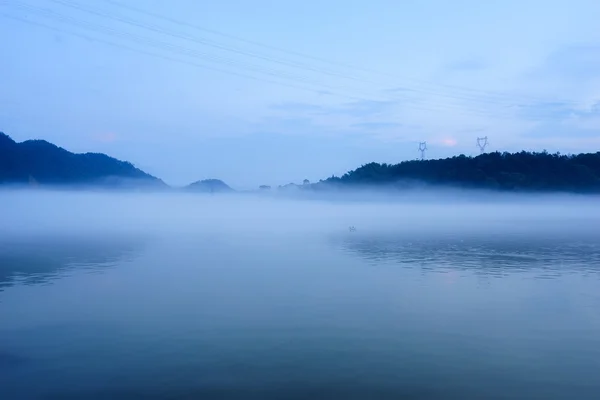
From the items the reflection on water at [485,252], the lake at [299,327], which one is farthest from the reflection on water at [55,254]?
the reflection on water at [485,252]

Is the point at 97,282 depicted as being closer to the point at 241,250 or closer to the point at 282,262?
the point at 282,262

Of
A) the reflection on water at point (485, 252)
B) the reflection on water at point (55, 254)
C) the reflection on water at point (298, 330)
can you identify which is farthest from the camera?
the reflection on water at point (485, 252)

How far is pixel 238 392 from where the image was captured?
12.9 m

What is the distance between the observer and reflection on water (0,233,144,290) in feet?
94.4

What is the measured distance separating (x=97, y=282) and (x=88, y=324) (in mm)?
8515

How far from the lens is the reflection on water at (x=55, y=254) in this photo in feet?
94.4

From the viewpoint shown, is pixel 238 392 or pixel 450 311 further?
pixel 450 311

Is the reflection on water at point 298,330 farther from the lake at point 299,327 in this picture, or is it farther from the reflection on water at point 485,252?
the reflection on water at point 485,252

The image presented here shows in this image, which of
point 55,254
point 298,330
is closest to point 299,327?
point 298,330

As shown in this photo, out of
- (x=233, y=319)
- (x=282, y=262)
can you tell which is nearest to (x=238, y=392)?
(x=233, y=319)

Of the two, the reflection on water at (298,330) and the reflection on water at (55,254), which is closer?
the reflection on water at (298,330)

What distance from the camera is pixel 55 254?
124ft

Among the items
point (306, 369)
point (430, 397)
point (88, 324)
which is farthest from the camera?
point (88, 324)

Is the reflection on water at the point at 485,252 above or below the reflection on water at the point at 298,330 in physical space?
below
